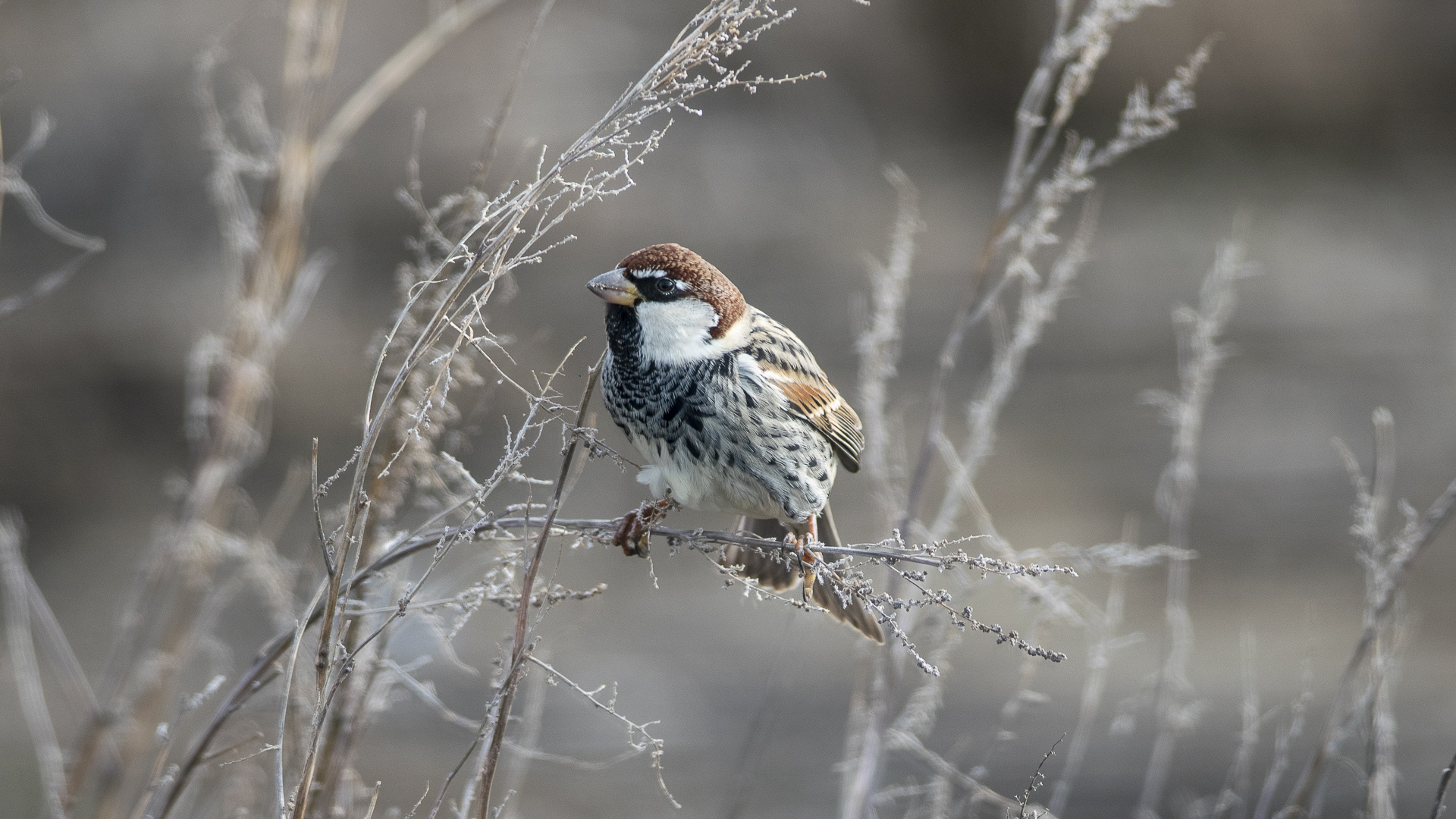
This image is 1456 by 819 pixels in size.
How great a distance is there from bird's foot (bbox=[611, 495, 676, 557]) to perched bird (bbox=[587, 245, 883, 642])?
2cm

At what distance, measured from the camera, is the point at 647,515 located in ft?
8.07

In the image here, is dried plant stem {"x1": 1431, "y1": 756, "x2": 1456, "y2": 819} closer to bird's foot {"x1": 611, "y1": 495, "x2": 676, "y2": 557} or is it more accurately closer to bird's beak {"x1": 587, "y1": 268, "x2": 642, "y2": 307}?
bird's foot {"x1": 611, "y1": 495, "x2": 676, "y2": 557}

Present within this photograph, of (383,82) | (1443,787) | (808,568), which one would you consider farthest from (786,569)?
(383,82)

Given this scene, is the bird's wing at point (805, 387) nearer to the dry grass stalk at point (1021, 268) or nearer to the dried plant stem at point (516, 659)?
the dry grass stalk at point (1021, 268)

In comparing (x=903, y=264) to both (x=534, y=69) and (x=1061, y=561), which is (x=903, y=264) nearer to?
(x=1061, y=561)

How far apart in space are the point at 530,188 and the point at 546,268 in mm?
6048

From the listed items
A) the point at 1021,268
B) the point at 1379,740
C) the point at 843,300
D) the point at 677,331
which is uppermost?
the point at 1021,268

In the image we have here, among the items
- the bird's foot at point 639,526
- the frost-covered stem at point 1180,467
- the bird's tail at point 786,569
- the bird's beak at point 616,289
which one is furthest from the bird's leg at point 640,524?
the frost-covered stem at point 1180,467

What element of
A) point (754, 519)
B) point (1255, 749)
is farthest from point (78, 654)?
point (1255, 749)

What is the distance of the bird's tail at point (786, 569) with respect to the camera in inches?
97.2

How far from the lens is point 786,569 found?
2.81 metres

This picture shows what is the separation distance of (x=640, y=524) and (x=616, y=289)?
0.52 metres

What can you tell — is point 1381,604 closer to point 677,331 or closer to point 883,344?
point 883,344

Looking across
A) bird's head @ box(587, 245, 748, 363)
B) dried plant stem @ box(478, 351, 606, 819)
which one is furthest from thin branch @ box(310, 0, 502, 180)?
dried plant stem @ box(478, 351, 606, 819)
